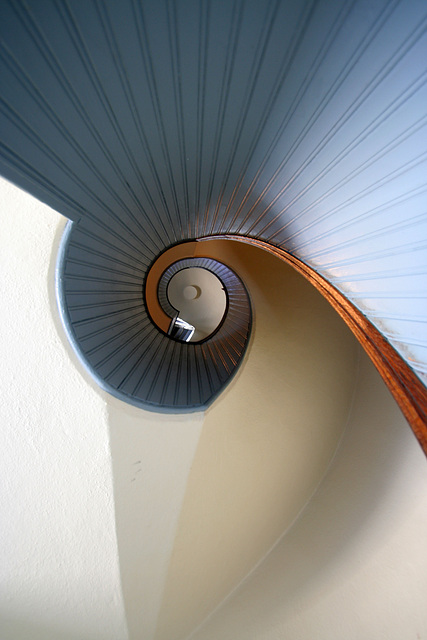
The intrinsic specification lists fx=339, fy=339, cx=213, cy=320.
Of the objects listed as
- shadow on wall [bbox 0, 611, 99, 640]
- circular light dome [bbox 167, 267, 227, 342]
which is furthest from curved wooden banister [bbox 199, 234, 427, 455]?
circular light dome [bbox 167, 267, 227, 342]

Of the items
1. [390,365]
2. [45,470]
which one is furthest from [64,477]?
[390,365]

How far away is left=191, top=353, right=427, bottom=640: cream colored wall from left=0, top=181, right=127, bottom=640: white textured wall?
0.99 meters

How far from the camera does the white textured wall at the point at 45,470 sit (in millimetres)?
1734

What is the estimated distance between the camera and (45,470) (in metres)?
2.03

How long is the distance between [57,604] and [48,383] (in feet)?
4.75

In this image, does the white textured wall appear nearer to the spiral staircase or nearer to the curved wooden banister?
the spiral staircase

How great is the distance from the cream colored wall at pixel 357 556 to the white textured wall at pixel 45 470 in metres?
0.99

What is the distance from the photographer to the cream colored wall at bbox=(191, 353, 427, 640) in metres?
2.16

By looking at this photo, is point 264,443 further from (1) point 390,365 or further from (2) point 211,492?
(1) point 390,365

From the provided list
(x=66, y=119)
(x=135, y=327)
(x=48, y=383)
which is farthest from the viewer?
(x=135, y=327)

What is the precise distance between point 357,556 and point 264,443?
959 mm

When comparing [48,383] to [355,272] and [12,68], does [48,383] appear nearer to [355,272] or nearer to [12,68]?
[12,68]

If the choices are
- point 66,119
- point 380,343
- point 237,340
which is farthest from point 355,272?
point 237,340

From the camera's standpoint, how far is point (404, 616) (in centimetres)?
212
